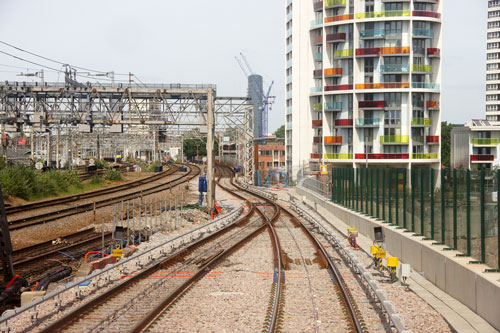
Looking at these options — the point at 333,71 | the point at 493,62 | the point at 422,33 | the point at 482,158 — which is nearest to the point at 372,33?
the point at 422,33

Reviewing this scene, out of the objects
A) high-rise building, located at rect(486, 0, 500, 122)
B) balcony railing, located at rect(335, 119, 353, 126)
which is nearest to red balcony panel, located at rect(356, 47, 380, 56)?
balcony railing, located at rect(335, 119, 353, 126)

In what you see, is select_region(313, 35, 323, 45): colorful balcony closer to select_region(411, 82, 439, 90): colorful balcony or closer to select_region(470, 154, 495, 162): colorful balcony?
select_region(411, 82, 439, 90): colorful balcony

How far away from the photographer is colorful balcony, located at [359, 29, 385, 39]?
60312 millimetres

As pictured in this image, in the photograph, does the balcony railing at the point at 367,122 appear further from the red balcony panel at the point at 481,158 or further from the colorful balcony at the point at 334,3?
the red balcony panel at the point at 481,158

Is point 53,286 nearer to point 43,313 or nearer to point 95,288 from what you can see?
point 95,288

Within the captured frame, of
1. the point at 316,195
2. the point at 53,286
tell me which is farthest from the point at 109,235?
the point at 316,195

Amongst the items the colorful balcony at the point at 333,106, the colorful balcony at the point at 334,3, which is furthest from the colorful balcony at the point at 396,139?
the colorful balcony at the point at 334,3

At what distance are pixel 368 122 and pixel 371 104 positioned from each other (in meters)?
2.25

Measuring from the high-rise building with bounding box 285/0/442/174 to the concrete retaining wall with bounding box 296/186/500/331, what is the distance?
4213 cm

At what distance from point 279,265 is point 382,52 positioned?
50.9 m

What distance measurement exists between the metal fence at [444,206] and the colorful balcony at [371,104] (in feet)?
126

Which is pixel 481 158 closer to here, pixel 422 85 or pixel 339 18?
pixel 422 85

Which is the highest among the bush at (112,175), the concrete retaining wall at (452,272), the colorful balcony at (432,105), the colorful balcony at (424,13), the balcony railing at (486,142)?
the colorful balcony at (424,13)

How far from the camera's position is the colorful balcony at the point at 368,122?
61.2m
